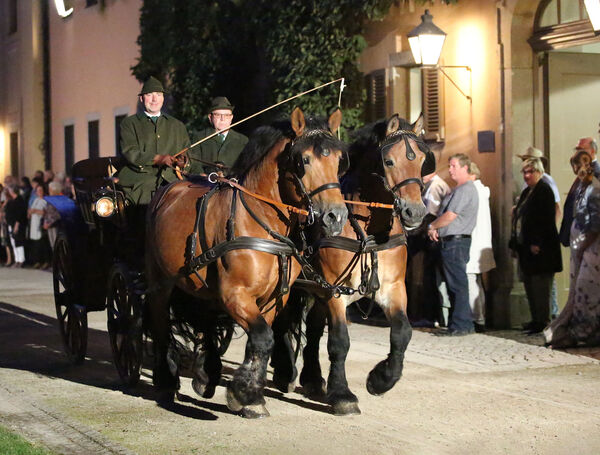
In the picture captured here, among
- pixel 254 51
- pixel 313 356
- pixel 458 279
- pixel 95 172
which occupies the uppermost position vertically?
pixel 254 51

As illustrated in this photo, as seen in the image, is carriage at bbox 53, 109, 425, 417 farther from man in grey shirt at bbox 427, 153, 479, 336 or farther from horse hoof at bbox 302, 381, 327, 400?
man in grey shirt at bbox 427, 153, 479, 336

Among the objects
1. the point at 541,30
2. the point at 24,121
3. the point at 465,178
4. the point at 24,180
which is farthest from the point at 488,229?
the point at 24,121

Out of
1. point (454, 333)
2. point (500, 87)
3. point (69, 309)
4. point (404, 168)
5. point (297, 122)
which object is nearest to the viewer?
point (297, 122)

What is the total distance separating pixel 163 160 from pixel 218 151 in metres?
0.85

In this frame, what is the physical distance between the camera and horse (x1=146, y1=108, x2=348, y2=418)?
7.76 m

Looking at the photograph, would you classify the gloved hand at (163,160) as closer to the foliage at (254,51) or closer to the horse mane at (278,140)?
the horse mane at (278,140)

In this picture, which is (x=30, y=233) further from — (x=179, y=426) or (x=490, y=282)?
(x=179, y=426)

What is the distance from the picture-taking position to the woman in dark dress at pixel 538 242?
13.0m

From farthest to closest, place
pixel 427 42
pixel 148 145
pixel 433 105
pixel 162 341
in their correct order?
pixel 433 105 < pixel 427 42 < pixel 148 145 < pixel 162 341

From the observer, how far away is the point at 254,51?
63.2ft

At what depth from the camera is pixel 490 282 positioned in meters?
14.1

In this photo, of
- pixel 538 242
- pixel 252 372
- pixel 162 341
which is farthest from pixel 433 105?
pixel 252 372

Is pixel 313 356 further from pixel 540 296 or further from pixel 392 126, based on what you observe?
pixel 540 296

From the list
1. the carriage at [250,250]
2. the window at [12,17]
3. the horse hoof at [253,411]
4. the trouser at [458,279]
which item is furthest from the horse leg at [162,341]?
the window at [12,17]
